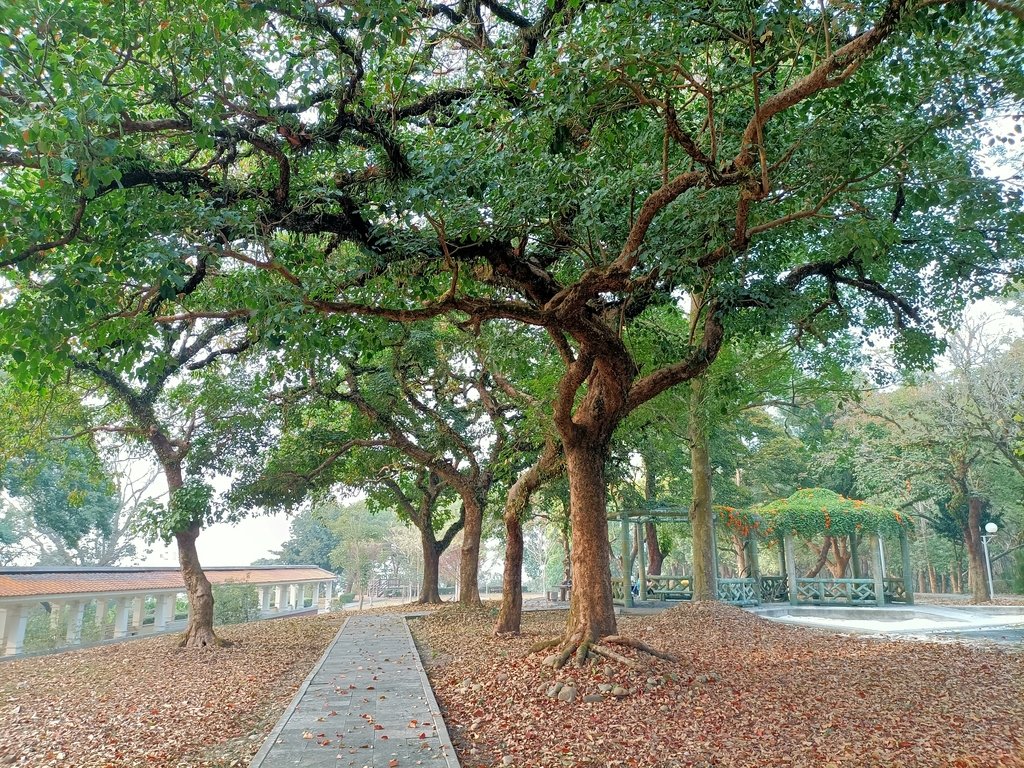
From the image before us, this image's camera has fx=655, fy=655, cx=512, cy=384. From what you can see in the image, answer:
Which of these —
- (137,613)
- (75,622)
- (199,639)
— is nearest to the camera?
(199,639)

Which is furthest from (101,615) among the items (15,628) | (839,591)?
(839,591)

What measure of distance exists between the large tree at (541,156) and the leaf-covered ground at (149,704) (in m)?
3.66

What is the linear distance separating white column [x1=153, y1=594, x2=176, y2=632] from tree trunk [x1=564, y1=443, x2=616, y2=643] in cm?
2081

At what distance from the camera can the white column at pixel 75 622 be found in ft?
63.6

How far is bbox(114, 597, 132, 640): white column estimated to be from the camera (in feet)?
71.3

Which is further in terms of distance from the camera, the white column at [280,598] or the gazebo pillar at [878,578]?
the white column at [280,598]

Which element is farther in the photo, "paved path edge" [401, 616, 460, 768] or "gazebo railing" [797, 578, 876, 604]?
"gazebo railing" [797, 578, 876, 604]

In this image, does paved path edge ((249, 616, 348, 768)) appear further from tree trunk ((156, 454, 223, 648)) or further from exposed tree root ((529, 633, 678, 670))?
tree trunk ((156, 454, 223, 648))

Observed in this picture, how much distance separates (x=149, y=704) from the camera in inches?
310

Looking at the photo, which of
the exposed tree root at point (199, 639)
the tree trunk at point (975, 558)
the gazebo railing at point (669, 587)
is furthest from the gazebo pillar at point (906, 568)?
the exposed tree root at point (199, 639)

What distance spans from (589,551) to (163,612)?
21.6m

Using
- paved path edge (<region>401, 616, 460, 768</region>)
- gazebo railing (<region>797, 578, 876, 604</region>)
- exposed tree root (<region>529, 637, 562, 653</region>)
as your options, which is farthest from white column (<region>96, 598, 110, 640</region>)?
gazebo railing (<region>797, 578, 876, 604</region>)

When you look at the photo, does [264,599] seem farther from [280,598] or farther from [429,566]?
[429,566]

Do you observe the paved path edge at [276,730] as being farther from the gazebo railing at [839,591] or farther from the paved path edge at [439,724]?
the gazebo railing at [839,591]
